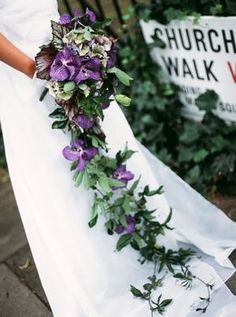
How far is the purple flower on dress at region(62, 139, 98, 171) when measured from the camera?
7.79 feet

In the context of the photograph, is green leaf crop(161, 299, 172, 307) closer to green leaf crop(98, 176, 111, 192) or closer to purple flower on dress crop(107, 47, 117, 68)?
green leaf crop(98, 176, 111, 192)

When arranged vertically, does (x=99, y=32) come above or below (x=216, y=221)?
A: above

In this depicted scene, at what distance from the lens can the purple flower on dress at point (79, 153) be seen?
2.37 meters

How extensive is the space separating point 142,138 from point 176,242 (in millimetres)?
1111

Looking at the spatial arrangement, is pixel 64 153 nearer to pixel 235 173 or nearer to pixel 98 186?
pixel 98 186

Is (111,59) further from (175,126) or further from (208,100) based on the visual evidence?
(175,126)

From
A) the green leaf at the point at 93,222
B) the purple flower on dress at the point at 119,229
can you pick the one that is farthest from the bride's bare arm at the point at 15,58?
the purple flower on dress at the point at 119,229

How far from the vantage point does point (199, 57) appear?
10.7ft

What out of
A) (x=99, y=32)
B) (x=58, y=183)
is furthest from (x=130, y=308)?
(x=99, y=32)

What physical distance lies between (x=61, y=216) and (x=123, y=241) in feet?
1.18

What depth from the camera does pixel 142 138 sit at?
3791 mm

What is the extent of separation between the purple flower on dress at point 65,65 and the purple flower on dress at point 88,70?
0.02m

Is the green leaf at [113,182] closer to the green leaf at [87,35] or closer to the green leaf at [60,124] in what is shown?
the green leaf at [60,124]

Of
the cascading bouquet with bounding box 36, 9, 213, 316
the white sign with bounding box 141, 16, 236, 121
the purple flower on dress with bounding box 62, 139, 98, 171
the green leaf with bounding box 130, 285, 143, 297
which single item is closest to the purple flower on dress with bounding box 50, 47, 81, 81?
the cascading bouquet with bounding box 36, 9, 213, 316
